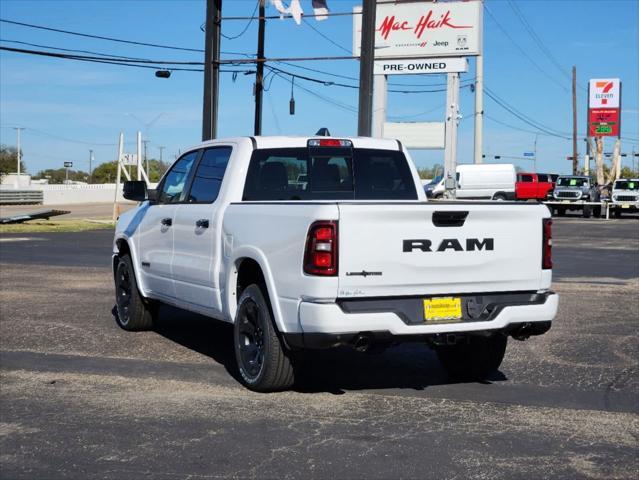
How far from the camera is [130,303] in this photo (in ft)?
31.6

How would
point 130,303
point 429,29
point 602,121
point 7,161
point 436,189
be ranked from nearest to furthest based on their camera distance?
point 130,303
point 436,189
point 429,29
point 602,121
point 7,161

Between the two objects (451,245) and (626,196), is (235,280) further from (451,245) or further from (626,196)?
(626,196)

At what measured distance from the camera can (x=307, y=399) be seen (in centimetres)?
668

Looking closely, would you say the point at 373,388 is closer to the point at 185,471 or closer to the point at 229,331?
the point at 185,471

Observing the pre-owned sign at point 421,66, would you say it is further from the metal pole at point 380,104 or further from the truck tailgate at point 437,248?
the truck tailgate at point 437,248

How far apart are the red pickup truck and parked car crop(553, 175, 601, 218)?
3406mm

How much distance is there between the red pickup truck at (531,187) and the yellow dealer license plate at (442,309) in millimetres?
47875

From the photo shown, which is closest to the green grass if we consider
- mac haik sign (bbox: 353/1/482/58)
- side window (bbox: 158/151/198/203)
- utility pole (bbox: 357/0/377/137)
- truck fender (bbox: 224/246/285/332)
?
utility pole (bbox: 357/0/377/137)

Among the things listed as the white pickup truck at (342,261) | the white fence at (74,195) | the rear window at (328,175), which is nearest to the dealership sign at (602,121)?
the white fence at (74,195)

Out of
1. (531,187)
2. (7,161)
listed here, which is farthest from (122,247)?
(7,161)

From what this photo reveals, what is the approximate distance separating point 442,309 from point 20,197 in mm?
58950

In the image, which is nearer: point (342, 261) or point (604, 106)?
point (342, 261)

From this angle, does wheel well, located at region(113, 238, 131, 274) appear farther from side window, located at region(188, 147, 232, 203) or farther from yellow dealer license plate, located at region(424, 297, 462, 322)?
yellow dealer license plate, located at region(424, 297, 462, 322)

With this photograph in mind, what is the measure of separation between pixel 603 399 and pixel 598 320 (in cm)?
430
